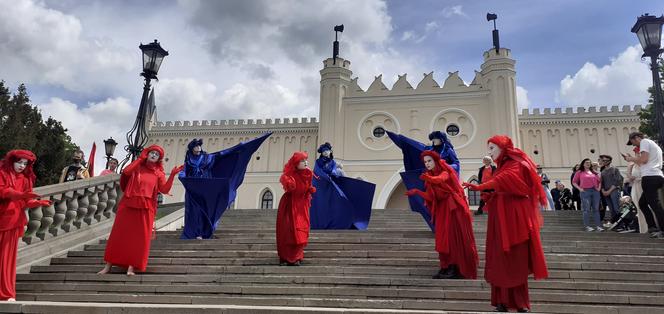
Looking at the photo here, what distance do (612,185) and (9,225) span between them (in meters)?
10.9

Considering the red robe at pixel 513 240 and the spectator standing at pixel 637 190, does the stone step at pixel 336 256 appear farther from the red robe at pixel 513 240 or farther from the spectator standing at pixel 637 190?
the red robe at pixel 513 240

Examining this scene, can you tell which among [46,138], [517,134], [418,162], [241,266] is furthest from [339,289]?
[517,134]

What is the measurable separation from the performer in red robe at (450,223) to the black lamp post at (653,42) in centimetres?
464

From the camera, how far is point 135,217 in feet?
21.4

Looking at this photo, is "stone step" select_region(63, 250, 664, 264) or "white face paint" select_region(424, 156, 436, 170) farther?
"stone step" select_region(63, 250, 664, 264)

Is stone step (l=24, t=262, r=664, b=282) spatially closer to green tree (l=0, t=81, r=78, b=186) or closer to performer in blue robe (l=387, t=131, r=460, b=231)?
performer in blue robe (l=387, t=131, r=460, b=231)

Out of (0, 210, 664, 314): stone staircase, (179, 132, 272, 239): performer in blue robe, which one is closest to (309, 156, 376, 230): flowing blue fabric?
(0, 210, 664, 314): stone staircase

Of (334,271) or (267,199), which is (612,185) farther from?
(267,199)

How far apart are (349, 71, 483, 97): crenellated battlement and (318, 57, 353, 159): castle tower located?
0.88 m

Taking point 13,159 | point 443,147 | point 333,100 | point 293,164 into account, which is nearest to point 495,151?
point 443,147

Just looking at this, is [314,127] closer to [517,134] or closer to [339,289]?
[517,134]

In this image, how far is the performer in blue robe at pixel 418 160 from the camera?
804 centimetres

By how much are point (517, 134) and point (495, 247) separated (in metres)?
24.5

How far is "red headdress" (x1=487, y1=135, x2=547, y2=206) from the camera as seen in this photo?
4.68 m
